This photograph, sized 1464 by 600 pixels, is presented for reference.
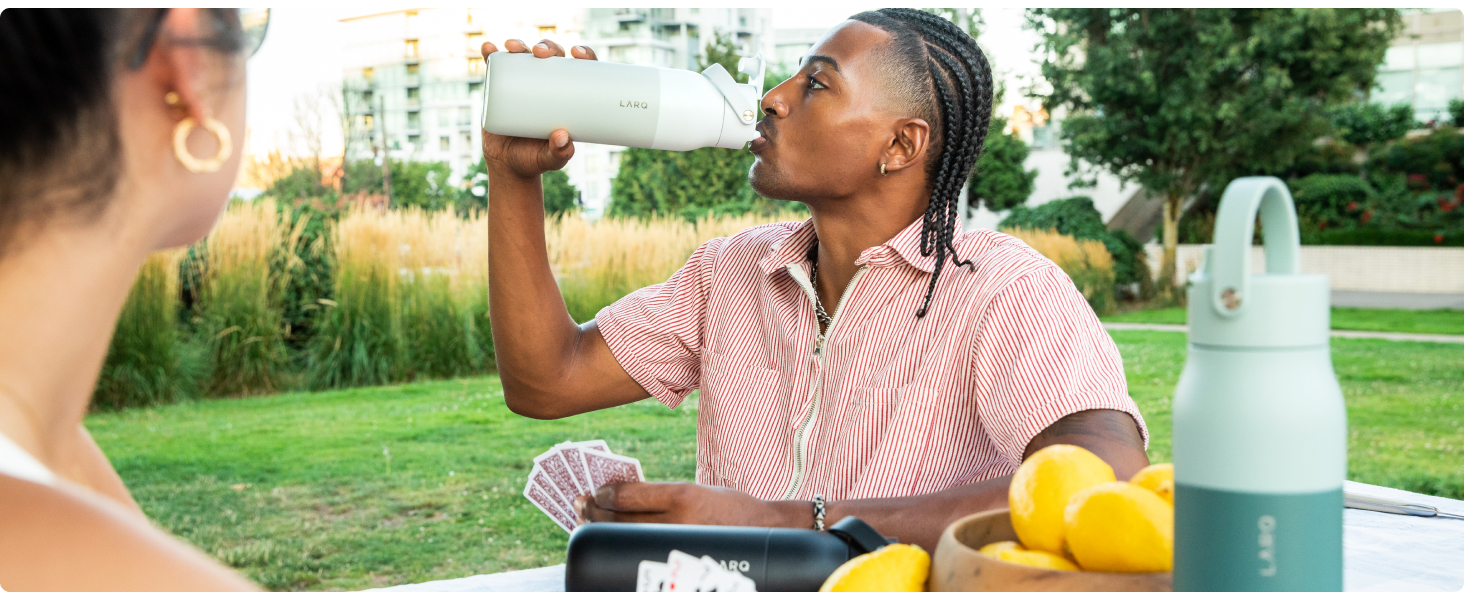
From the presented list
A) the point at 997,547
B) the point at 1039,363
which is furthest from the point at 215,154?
the point at 1039,363

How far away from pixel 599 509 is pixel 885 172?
73 centimetres

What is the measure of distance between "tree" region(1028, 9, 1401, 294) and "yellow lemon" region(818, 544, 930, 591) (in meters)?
10.4

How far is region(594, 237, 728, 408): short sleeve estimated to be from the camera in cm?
188

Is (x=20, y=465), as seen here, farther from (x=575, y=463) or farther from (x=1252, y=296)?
(x=575, y=463)

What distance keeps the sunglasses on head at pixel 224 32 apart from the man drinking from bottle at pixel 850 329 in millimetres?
678

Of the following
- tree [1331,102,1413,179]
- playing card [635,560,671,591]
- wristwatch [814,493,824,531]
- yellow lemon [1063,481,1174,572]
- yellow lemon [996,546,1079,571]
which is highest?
tree [1331,102,1413,179]

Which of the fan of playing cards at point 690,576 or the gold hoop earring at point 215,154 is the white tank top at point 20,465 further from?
the fan of playing cards at point 690,576

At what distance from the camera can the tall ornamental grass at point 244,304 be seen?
18.3ft

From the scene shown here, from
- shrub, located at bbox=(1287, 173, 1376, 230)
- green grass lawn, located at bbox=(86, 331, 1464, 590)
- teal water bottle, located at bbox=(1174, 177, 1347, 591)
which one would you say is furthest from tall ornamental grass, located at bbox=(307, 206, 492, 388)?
shrub, located at bbox=(1287, 173, 1376, 230)

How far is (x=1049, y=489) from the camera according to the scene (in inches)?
29.9

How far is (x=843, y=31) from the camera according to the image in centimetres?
168

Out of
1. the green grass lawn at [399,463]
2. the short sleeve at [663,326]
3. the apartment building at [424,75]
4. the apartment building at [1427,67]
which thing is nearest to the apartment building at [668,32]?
the apartment building at [424,75]

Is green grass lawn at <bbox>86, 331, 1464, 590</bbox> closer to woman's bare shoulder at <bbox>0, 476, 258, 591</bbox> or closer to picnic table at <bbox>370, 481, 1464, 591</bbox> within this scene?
picnic table at <bbox>370, 481, 1464, 591</bbox>

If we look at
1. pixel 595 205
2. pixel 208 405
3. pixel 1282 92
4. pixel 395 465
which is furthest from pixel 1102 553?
pixel 1282 92
